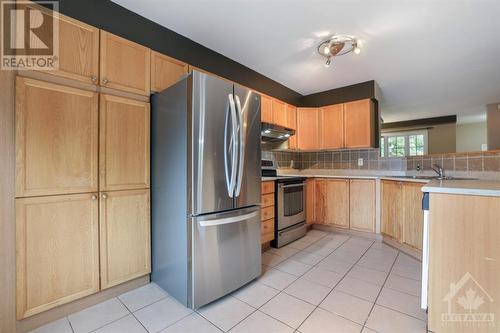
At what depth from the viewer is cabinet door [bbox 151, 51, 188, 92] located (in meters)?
2.00

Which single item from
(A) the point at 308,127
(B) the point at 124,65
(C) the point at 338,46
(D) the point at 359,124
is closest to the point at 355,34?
(C) the point at 338,46

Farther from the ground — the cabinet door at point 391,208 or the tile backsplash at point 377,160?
the tile backsplash at point 377,160

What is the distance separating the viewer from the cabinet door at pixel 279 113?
345 centimetres

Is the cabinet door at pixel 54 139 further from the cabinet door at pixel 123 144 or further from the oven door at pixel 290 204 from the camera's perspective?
the oven door at pixel 290 204

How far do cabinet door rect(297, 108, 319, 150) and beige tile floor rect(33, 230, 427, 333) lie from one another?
2136mm

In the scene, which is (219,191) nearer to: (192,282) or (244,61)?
(192,282)

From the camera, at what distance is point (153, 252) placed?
1.94m

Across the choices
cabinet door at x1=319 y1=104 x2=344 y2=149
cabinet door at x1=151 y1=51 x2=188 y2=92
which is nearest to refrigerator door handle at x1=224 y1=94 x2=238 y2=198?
cabinet door at x1=151 y1=51 x2=188 y2=92

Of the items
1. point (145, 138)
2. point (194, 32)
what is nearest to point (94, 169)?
point (145, 138)

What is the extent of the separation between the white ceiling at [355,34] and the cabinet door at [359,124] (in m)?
0.40

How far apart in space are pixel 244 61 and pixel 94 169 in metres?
2.18

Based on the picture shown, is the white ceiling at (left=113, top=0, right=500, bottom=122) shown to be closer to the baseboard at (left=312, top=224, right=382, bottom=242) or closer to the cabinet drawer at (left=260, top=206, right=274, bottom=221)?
the cabinet drawer at (left=260, top=206, right=274, bottom=221)

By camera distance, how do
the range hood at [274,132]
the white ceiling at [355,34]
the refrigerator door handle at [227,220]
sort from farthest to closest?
the range hood at [274,132] < the white ceiling at [355,34] < the refrigerator door handle at [227,220]

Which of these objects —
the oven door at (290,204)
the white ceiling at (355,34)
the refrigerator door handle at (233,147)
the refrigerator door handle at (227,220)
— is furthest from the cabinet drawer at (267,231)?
the white ceiling at (355,34)
